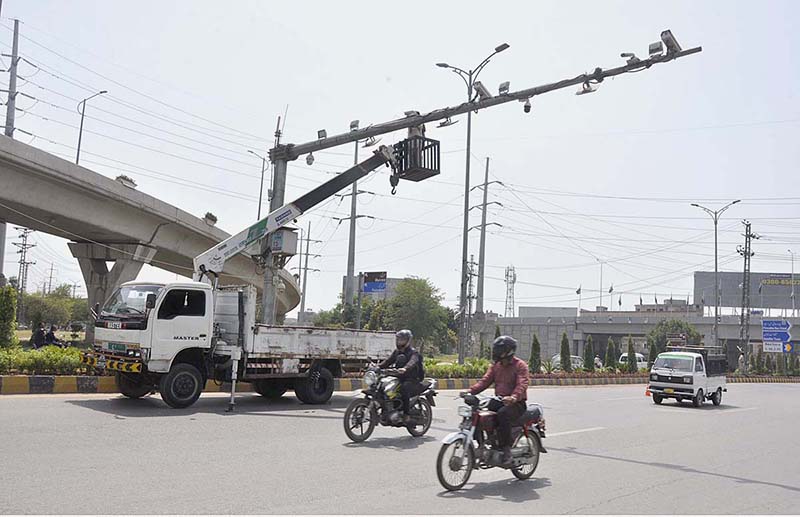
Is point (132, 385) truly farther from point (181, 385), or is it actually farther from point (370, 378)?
point (370, 378)

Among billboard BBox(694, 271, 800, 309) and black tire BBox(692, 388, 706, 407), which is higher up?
billboard BBox(694, 271, 800, 309)

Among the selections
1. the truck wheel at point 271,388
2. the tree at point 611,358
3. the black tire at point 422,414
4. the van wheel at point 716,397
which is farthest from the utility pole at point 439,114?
the tree at point 611,358

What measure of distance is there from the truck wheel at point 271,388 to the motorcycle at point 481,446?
9055 millimetres

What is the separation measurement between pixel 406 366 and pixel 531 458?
10.8 ft

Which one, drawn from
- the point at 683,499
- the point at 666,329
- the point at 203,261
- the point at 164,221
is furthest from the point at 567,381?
the point at 666,329

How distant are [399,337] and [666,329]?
7592 centimetres

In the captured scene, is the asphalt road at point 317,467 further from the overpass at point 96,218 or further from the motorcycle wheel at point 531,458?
the overpass at point 96,218

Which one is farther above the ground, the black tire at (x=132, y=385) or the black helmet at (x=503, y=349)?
the black helmet at (x=503, y=349)

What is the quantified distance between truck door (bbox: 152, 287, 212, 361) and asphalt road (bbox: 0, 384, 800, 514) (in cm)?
118

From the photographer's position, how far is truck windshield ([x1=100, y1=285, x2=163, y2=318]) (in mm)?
13578

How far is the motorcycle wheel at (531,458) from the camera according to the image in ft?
27.3

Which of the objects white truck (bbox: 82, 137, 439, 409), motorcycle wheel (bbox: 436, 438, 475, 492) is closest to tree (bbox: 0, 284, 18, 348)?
white truck (bbox: 82, 137, 439, 409)

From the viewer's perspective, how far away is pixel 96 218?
29.0m

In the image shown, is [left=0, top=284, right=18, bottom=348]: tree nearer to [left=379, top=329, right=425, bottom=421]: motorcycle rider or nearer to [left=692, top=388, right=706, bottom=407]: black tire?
[left=379, top=329, right=425, bottom=421]: motorcycle rider
